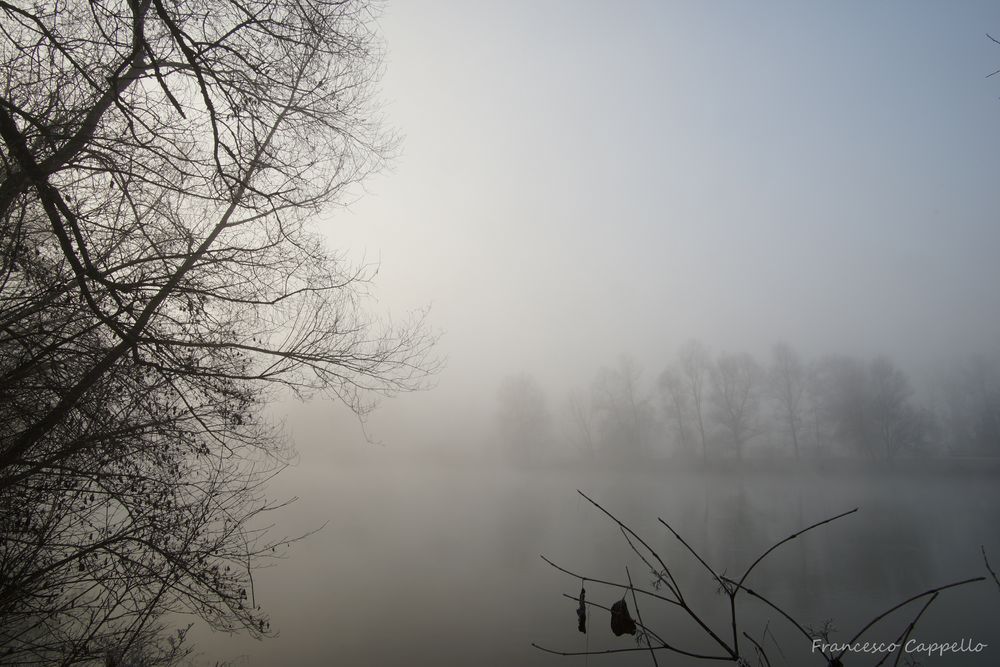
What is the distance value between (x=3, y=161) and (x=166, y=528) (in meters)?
1.98

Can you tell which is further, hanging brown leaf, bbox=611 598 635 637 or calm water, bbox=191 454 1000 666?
calm water, bbox=191 454 1000 666

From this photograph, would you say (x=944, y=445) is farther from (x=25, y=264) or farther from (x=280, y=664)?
(x=25, y=264)

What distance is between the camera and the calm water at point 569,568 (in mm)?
7090

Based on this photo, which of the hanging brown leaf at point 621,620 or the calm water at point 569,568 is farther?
the calm water at point 569,568

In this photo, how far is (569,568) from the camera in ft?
32.4

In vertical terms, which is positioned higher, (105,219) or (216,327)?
(105,219)

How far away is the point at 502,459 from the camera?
124ft

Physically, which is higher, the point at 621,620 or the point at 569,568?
the point at 621,620

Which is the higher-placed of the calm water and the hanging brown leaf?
the hanging brown leaf

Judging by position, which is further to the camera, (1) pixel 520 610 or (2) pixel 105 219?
(1) pixel 520 610

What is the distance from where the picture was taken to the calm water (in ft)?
23.3

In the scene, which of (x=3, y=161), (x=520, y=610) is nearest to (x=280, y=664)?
(x=520, y=610)

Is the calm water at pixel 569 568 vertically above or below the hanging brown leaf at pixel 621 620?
below

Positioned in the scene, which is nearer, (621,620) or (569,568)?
(621,620)
